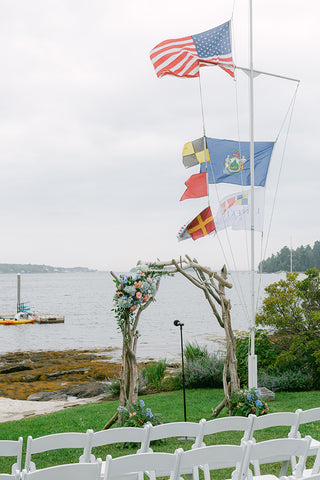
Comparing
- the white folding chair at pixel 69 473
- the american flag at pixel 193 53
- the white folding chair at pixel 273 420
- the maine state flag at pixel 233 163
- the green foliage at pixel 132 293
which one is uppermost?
the american flag at pixel 193 53

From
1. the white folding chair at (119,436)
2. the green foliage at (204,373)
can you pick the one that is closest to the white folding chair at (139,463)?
the white folding chair at (119,436)

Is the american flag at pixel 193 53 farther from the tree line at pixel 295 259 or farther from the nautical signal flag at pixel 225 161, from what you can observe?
the tree line at pixel 295 259

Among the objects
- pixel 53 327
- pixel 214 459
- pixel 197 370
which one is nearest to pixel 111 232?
pixel 53 327

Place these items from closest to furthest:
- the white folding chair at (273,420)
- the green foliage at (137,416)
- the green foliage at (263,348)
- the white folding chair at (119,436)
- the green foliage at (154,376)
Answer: the white folding chair at (119,436)
the white folding chair at (273,420)
the green foliage at (137,416)
the green foliage at (263,348)
the green foliage at (154,376)

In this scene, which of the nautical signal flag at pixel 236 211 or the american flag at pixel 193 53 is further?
the nautical signal flag at pixel 236 211

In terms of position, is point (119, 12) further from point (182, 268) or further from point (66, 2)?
point (182, 268)

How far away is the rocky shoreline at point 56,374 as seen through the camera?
1662cm

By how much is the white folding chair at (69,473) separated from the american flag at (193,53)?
7.35 meters

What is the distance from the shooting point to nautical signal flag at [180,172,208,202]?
956 centimetres

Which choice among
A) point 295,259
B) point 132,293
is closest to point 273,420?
point 132,293

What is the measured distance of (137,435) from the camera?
14.4 feet

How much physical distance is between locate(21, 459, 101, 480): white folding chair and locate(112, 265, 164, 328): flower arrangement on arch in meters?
4.81

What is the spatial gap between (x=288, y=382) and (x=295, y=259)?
55.5 m

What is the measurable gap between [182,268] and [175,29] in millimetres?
32177
